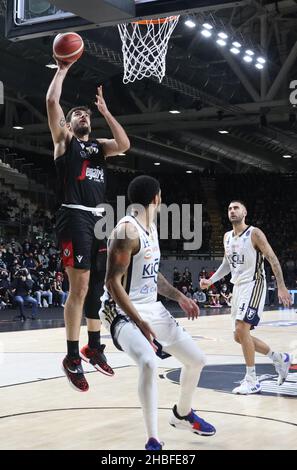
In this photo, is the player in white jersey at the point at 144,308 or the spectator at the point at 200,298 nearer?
the player in white jersey at the point at 144,308

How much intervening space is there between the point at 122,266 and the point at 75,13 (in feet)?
6.49

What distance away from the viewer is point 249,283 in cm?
652

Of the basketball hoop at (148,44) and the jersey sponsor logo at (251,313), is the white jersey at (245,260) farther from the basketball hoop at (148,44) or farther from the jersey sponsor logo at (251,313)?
the basketball hoop at (148,44)

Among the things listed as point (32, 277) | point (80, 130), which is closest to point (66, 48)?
point (80, 130)

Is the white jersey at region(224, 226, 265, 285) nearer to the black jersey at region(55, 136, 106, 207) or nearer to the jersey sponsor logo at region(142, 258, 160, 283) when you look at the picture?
the black jersey at region(55, 136, 106, 207)

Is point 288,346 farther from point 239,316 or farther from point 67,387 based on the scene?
point 67,387

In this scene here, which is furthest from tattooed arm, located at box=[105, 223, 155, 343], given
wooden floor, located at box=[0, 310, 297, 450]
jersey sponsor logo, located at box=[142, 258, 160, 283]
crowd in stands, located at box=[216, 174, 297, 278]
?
crowd in stands, located at box=[216, 174, 297, 278]

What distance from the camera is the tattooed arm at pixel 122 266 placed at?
385 centimetres

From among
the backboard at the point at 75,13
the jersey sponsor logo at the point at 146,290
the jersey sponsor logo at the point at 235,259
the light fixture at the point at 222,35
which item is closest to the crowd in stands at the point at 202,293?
the light fixture at the point at 222,35

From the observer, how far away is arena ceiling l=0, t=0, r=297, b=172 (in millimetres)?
16438

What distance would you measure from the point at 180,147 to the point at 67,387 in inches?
888

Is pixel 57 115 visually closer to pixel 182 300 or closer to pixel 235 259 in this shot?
pixel 182 300

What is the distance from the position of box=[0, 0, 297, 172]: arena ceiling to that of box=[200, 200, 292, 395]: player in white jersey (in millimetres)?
8280

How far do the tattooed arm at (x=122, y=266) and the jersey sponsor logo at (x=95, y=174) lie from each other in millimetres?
724
